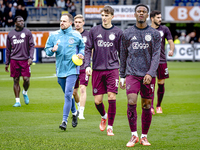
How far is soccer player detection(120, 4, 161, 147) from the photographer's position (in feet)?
18.4

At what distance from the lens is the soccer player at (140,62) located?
5.60 meters

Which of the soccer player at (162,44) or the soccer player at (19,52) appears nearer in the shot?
the soccer player at (162,44)

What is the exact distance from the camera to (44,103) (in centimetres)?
1041

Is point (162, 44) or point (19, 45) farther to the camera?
point (19, 45)

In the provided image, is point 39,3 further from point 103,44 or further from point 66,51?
point 103,44

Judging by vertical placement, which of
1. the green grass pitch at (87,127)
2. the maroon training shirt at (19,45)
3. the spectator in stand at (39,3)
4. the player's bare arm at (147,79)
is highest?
the spectator in stand at (39,3)

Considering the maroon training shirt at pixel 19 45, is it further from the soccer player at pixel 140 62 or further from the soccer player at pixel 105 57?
the soccer player at pixel 140 62

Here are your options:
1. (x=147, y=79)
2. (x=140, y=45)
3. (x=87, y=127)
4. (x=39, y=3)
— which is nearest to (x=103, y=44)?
(x=140, y=45)

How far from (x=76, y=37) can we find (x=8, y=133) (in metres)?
2.12

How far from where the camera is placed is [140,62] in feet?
18.5

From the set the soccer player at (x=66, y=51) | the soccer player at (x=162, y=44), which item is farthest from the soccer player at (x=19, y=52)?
the soccer player at (x=162, y=44)

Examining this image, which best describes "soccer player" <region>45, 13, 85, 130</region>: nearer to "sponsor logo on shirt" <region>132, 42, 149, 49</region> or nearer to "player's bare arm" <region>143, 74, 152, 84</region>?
"sponsor logo on shirt" <region>132, 42, 149, 49</region>

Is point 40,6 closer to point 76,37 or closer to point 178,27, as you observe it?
point 178,27

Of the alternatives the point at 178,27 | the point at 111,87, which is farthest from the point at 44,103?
the point at 178,27
